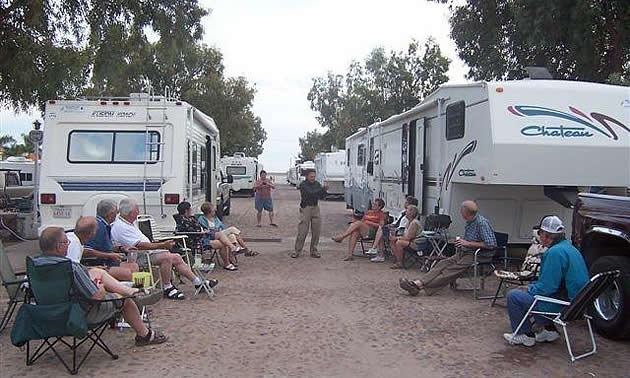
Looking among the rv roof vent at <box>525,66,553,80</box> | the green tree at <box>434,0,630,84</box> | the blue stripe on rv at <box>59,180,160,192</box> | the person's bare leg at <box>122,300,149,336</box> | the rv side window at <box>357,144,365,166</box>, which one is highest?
the green tree at <box>434,0,630,84</box>

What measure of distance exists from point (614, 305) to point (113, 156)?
25.3ft

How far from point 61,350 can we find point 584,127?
23.0 feet

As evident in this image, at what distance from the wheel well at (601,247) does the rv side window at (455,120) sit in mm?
3122

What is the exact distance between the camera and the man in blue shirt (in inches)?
258

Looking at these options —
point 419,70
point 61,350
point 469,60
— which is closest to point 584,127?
point 61,350

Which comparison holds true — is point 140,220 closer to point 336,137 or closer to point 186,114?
point 186,114

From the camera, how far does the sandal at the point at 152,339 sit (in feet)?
19.1

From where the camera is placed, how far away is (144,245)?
7.21 metres

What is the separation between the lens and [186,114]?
1052cm

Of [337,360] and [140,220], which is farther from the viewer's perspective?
[140,220]

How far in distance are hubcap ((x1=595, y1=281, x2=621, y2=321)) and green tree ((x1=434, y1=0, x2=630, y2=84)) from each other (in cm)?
737

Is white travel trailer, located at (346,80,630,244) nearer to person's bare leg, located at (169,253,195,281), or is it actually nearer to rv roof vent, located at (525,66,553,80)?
rv roof vent, located at (525,66,553,80)

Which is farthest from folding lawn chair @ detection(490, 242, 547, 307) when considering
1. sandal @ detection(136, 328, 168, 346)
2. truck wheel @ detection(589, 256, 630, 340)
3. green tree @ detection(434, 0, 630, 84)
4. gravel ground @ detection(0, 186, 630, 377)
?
green tree @ detection(434, 0, 630, 84)

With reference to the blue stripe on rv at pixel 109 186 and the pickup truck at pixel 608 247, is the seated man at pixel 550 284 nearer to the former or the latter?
the pickup truck at pixel 608 247
